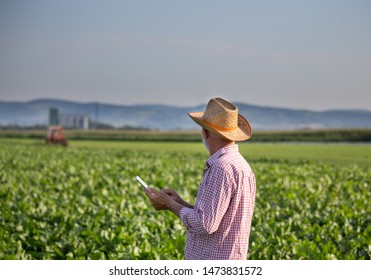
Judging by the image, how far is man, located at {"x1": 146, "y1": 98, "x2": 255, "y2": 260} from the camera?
10.9 feet

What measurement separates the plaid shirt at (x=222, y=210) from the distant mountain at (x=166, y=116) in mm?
40477

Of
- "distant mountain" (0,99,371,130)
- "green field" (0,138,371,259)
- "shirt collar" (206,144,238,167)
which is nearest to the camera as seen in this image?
"shirt collar" (206,144,238,167)

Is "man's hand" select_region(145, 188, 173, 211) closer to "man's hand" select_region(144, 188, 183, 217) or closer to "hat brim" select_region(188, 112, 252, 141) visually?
A: "man's hand" select_region(144, 188, 183, 217)

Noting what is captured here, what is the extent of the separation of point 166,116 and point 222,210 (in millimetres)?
165657

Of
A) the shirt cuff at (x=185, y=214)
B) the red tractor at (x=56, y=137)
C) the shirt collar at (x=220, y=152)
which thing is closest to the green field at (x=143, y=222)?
the shirt cuff at (x=185, y=214)

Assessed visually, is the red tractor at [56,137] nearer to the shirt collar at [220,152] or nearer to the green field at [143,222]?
the green field at [143,222]

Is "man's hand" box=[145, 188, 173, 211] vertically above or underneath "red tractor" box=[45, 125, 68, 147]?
above

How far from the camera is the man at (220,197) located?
10.9 ft

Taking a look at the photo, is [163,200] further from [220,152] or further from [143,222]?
[143,222]

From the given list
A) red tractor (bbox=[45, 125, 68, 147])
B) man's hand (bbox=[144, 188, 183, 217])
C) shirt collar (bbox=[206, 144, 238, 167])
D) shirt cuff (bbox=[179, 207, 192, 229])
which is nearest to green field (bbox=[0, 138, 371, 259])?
man's hand (bbox=[144, 188, 183, 217])

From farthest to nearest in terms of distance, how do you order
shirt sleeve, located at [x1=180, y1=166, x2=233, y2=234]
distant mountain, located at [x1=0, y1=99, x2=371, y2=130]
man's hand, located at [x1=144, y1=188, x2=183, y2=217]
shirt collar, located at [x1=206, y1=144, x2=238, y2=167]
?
distant mountain, located at [x1=0, y1=99, x2=371, y2=130] < man's hand, located at [x1=144, y1=188, x2=183, y2=217] < shirt collar, located at [x1=206, y1=144, x2=238, y2=167] < shirt sleeve, located at [x1=180, y1=166, x2=233, y2=234]

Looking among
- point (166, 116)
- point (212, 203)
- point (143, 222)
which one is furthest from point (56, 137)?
point (166, 116)

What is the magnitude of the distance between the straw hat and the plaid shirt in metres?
0.10

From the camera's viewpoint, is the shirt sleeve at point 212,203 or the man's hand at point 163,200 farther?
the man's hand at point 163,200
